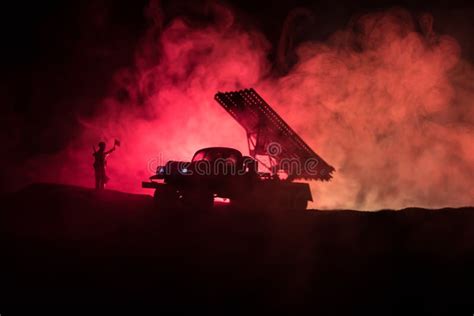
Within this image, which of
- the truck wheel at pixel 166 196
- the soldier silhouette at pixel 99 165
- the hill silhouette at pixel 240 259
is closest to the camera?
the hill silhouette at pixel 240 259

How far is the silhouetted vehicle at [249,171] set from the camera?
11.4 metres

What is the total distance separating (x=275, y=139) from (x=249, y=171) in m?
1.82

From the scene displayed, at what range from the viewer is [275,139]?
43.2 ft

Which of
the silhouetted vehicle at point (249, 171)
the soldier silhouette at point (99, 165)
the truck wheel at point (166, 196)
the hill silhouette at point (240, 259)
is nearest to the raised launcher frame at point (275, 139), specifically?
the silhouetted vehicle at point (249, 171)

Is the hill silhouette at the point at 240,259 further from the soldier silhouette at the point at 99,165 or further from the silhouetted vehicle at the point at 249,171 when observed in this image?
the soldier silhouette at the point at 99,165

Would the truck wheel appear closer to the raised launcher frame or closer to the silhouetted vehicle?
the silhouetted vehicle

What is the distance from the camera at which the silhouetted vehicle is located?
1136 cm

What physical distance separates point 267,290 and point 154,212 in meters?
4.34

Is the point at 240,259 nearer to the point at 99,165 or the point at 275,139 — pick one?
the point at 275,139

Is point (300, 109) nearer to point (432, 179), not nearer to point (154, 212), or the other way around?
point (432, 179)

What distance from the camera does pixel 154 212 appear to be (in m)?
9.41

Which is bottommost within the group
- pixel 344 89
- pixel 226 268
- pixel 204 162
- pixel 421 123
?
pixel 226 268

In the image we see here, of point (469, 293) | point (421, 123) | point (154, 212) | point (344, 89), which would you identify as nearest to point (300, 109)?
point (344, 89)

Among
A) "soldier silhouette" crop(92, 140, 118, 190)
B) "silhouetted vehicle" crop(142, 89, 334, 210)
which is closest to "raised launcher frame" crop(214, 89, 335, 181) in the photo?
"silhouetted vehicle" crop(142, 89, 334, 210)
